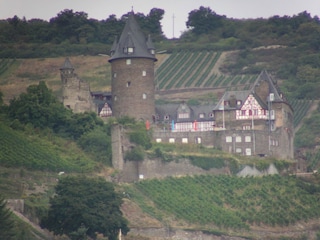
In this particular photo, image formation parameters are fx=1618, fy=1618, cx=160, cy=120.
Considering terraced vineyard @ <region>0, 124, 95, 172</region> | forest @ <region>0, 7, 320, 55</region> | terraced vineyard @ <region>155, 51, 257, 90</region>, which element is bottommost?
terraced vineyard @ <region>0, 124, 95, 172</region>

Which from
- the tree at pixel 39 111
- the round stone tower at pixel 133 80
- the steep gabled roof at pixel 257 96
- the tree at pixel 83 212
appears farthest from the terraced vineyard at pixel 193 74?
the tree at pixel 83 212

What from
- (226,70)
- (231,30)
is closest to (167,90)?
(226,70)

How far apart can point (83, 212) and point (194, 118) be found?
2870 centimetres

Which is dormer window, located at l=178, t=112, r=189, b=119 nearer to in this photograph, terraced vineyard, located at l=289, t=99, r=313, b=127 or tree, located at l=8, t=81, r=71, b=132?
tree, located at l=8, t=81, r=71, b=132

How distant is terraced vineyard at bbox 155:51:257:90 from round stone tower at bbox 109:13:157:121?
107 feet

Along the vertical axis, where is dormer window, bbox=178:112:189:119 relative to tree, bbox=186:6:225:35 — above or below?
below

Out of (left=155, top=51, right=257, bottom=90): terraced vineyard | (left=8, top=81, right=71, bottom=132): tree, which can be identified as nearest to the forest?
(left=155, top=51, right=257, bottom=90): terraced vineyard

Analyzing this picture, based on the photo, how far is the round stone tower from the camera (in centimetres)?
11531

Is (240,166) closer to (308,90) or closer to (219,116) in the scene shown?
(219,116)

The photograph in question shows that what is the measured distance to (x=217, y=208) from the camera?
343 ft

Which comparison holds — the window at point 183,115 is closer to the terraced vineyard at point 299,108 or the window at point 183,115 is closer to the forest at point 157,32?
the terraced vineyard at point 299,108

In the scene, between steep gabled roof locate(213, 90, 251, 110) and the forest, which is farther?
the forest

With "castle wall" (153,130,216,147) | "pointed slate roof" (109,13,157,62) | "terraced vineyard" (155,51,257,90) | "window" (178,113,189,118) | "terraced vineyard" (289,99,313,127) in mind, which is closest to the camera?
"castle wall" (153,130,216,147)

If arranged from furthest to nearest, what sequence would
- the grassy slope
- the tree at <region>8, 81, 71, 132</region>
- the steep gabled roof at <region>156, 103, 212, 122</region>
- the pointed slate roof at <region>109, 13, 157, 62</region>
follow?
the steep gabled roof at <region>156, 103, 212, 122</region> → the pointed slate roof at <region>109, 13, 157, 62</region> → the tree at <region>8, 81, 71, 132</region> → the grassy slope
